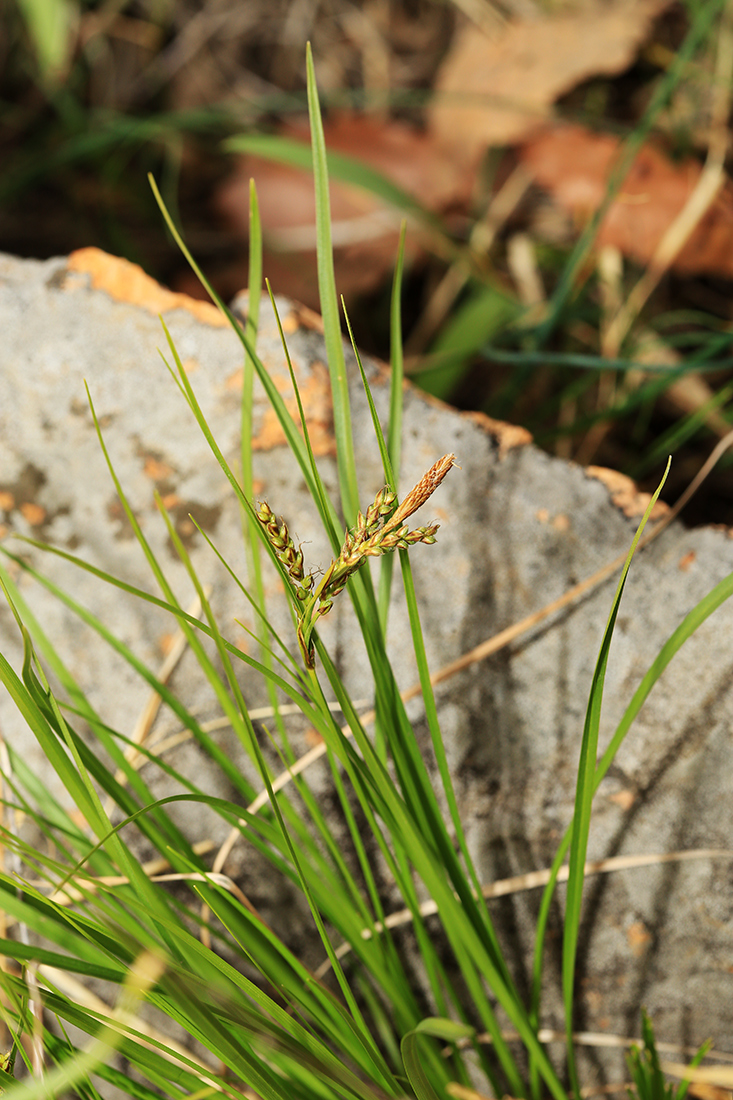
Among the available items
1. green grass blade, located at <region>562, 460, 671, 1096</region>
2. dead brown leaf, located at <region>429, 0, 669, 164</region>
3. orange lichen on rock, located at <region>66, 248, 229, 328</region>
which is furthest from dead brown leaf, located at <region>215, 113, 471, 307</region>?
green grass blade, located at <region>562, 460, 671, 1096</region>

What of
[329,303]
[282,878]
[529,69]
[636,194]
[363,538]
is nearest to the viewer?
[363,538]

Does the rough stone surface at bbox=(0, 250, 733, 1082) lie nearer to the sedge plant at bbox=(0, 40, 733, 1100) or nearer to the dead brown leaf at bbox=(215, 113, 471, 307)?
the sedge plant at bbox=(0, 40, 733, 1100)

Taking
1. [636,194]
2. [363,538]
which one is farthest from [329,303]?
[636,194]

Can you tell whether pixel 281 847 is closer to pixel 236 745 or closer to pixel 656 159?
pixel 236 745

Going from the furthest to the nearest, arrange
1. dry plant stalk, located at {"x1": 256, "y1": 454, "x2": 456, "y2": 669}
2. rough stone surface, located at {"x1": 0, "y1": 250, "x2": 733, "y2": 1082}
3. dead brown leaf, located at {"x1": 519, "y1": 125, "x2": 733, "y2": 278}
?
1. dead brown leaf, located at {"x1": 519, "y1": 125, "x2": 733, "y2": 278}
2. rough stone surface, located at {"x1": 0, "y1": 250, "x2": 733, "y2": 1082}
3. dry plant stalk, located at {"x1": 256, "y1": 454, "x2": 456, "y2": 669}

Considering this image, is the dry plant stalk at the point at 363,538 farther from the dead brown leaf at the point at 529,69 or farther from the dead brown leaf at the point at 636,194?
the dead brown leaf at the point at 529,69

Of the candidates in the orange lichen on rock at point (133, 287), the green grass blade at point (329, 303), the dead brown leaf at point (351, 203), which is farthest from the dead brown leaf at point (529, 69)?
the green grass blade at point (329, 303)

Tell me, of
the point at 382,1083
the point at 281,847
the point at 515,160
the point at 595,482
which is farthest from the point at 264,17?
the point at 382,1083

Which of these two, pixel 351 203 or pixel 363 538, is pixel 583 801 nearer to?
pixel 363 538
